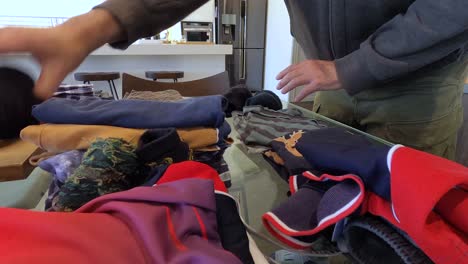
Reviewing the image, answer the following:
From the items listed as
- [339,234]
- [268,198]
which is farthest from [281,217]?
[268,198]

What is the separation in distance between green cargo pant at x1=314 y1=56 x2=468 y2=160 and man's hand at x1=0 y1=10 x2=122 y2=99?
55cm

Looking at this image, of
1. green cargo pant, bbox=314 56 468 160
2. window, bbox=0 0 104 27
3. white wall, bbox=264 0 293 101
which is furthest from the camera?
window, bbox=0 0 104 27

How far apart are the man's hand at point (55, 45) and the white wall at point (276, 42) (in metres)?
2.58

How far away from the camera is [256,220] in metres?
0.37

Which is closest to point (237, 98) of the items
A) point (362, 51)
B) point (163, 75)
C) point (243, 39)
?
point (362, 51)

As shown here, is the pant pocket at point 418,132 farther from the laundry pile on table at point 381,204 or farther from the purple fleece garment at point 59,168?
the purple fleece garment at point 59,168

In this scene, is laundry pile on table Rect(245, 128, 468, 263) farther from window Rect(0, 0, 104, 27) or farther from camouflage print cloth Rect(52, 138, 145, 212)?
window Rect(0, 0, 104, 27)

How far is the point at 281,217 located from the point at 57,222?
0.19m

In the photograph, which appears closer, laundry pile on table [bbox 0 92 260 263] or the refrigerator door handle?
laundry pile on table [bbox 0 92 260 263]

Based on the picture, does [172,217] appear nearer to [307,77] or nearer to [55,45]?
[55,45]

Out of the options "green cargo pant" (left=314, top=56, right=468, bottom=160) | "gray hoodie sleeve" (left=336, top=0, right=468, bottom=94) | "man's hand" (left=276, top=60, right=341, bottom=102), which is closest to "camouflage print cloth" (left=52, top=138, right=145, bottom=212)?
"man's hand" (left=276, top=60, right=341, bottom=102)

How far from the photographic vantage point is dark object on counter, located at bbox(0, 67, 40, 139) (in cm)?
31

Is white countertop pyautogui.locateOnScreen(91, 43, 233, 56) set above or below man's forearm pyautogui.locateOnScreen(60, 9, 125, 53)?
below

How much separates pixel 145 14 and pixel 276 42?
2.90 m
